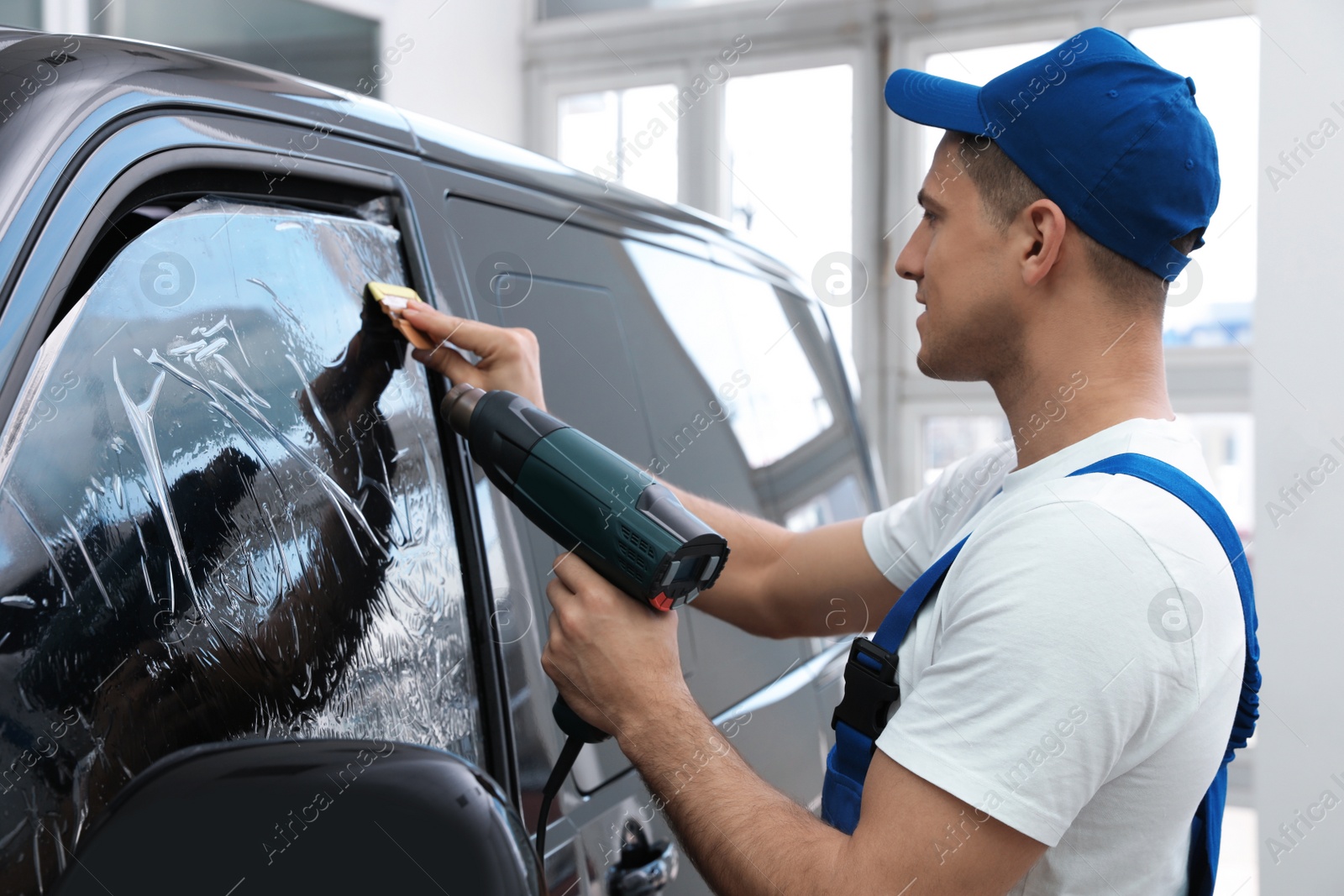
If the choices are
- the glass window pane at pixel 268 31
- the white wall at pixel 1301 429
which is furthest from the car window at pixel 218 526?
the glass window pane at pixel 268 31

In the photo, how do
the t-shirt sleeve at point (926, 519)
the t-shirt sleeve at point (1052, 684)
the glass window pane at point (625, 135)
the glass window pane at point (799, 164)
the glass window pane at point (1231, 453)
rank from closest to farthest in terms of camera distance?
the t-shirt sleeve at point (1052, 684) < the t-shirt sleeve at point (926, 519) < the glass window pane at point (1231, 453) < the glass window pane at point (799, 164) < the glass window pane at point (625, 135)

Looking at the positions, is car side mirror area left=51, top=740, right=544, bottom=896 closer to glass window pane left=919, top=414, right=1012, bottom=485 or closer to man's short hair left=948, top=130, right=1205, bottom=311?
man's short hair left=948, top=130, right=1205, bottom=311

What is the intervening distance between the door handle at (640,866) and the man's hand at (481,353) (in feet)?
1.84

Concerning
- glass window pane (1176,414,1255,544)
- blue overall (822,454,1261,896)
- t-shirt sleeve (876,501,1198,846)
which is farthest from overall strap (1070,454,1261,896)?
glass window pane (1176,414,1255,544)

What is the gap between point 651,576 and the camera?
3.66ft

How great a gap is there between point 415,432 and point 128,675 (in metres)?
0.43

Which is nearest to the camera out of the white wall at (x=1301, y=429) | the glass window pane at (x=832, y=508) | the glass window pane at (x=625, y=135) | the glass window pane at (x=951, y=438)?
the glass window pane at (x=832, y=508)

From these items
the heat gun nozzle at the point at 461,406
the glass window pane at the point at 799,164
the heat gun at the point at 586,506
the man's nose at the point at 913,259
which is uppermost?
the glass window pane at the point at 799,164

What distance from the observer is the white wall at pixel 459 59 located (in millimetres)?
5879

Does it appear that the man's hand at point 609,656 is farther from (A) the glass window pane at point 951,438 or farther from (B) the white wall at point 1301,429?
(A) the glass window pane at point 951,438

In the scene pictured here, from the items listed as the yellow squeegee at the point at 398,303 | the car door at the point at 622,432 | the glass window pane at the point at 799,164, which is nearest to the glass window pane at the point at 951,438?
the glass window pane at the point at 799,164

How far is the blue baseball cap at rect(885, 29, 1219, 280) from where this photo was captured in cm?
124

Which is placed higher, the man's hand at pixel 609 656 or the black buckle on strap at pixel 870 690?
the man's hand at pixel 609 656

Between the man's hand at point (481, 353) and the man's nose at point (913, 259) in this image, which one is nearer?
the man's hand at point (481, 353)
